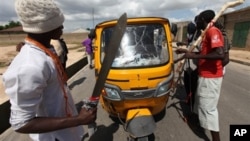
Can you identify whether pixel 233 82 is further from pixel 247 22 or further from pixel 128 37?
pixel 247 22

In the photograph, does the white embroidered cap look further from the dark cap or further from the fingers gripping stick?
the dark cap

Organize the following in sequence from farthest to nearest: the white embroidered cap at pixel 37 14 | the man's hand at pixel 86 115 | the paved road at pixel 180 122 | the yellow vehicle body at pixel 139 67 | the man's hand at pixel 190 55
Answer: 1. the paved road at pixel 180 122
2. the yellow vehicle body at pixel 139 67
3. the man's hand at pixel 190 55
4. the man's hand at pixel 86 115
5. the white embroidered cap at pixel 37 14

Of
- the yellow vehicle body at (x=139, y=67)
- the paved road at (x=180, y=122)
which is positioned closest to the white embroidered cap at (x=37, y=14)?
the yellow vehicle body at (x=139, y=67)

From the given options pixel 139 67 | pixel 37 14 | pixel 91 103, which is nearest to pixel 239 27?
pixel 139 67

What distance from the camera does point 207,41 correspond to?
3713 millimetres

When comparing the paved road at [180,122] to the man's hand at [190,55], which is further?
the paved road at [180,122]

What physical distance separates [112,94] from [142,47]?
40.0 inches

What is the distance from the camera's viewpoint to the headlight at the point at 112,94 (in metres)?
3.96

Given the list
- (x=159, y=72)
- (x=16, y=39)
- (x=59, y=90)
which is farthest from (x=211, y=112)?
(x=16, y=39)

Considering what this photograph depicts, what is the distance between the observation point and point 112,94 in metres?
4.01

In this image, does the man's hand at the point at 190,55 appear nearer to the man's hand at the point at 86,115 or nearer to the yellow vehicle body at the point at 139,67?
the yellow vehicle body at the point at 139,67

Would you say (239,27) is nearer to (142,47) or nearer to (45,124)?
(142,47)

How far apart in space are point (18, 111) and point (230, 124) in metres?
4.52

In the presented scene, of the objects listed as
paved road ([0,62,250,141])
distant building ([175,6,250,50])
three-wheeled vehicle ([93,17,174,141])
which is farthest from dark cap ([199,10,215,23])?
distant building ([175,6,250,50])
